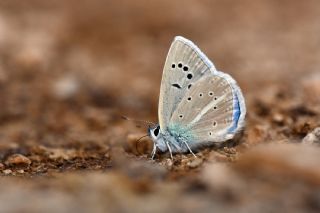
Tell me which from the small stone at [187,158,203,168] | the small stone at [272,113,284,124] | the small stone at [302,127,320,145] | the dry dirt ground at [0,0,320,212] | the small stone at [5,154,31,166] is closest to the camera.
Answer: the dry dirt ground at [0,0,320,212]

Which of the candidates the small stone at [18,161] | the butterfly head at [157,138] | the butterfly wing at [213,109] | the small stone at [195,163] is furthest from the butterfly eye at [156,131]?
the small stone at [18,161]

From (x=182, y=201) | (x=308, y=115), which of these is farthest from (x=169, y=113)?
(x=182, y=201)

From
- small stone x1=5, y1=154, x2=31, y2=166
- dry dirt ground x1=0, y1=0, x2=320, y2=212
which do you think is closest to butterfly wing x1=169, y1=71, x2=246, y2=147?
dry dirt ground x1=0, y1=0, x2=320, y2=212

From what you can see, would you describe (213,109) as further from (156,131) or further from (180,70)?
(156,131)

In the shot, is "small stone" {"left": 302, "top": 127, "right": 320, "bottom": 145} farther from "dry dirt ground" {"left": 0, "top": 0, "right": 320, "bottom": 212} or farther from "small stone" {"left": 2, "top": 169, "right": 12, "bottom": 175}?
"small stone" {"left": 2, "top": 169, "right": 12, "bottom": 175}

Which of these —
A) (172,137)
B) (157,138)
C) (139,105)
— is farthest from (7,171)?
(139,105)

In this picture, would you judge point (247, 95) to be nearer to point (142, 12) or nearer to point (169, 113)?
point (169, 113)
